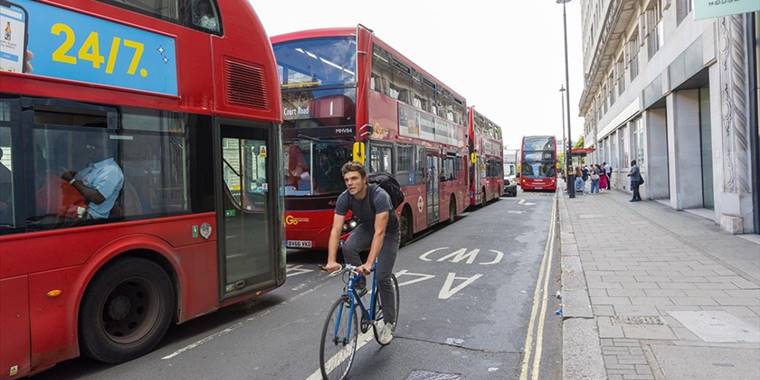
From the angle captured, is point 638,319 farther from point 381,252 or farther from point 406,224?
point 406,224

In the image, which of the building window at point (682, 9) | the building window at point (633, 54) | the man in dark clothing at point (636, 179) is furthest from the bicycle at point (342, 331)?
the building window at point (633, 54)

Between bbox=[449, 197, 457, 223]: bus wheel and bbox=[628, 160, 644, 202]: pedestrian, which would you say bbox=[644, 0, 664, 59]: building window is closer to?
bbox=[628, 160, 644, 202]: pedestrian

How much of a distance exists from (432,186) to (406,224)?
240cm

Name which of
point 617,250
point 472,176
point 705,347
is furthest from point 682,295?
point 472,176

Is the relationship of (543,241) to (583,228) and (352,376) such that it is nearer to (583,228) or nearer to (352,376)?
(583,228)

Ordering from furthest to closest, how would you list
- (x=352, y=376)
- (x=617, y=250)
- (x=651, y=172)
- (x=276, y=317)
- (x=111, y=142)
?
1. (x=651, y=172)
2. (x=617, y=250)
3. (x=276, y=317)
4. (x=111, y=142)
5. (x=352, y=376)

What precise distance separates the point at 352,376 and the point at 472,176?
17.1 meters

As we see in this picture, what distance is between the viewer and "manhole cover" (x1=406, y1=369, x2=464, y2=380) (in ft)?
13.7

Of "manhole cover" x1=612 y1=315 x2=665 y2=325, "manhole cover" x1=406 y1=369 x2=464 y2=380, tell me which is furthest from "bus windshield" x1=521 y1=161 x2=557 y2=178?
"manhole cover" x1=406 y1=369 x2=464 y2=380

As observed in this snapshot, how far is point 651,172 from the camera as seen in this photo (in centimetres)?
2066

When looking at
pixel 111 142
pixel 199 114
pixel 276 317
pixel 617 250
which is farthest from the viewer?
pixel 617 250

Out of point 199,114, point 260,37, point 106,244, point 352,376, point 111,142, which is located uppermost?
point 260,37

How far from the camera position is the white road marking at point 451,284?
277 inches

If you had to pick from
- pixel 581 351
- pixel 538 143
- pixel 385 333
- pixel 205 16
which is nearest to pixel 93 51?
pixel 205 16
